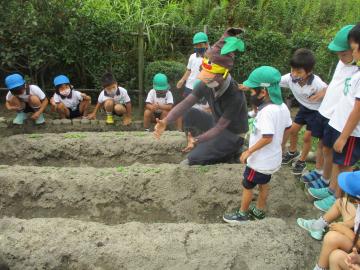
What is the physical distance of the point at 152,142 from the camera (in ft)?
16.6

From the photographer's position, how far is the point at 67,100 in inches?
237

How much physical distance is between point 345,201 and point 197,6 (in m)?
6.16

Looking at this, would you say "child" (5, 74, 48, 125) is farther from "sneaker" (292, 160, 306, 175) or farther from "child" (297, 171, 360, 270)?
"child" (297, 171, 360, 270)

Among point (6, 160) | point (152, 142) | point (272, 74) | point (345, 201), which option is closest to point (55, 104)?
point (6, 160)

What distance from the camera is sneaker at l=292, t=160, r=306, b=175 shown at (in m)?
Answer: 4.45

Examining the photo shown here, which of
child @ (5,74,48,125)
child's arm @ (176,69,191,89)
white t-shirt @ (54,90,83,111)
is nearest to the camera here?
child @ (5,74,48,125)

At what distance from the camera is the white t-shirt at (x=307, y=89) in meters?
4.04

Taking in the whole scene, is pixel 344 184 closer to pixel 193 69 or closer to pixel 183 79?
pixel 193 69

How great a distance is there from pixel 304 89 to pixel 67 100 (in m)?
3.47

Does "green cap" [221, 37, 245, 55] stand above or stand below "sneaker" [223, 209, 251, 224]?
above

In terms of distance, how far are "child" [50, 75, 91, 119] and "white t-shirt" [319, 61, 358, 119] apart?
3.62m

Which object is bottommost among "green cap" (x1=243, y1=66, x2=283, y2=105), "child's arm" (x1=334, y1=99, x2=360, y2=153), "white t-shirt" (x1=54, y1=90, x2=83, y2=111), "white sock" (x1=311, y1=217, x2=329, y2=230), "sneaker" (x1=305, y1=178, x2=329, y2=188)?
"sneaker" (x1=305, y1=178, x2=329, y2=188)

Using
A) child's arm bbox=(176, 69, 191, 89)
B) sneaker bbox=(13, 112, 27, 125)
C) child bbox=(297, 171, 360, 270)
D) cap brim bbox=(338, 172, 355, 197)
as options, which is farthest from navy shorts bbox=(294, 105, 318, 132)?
sneaker bbox=(13, 112, 27, 125)

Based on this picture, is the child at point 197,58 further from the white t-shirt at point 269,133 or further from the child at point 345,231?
the child at point 345,231
